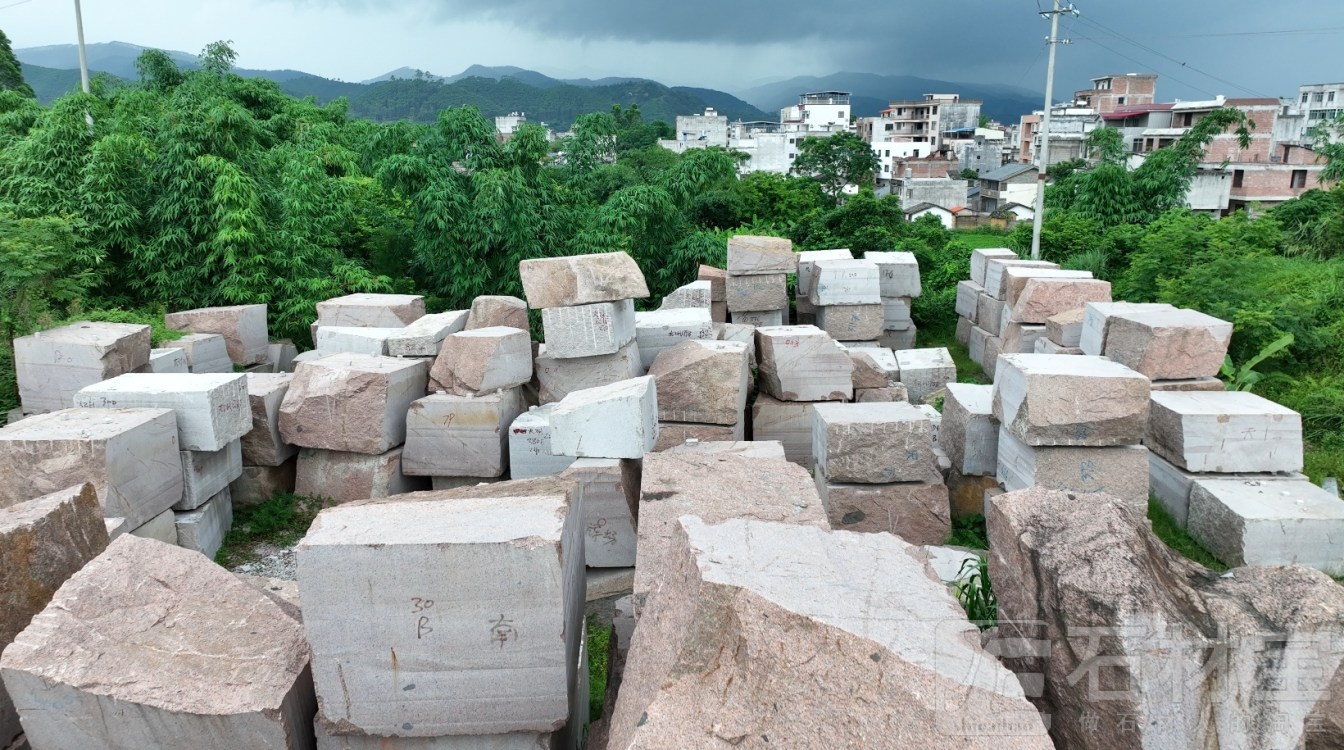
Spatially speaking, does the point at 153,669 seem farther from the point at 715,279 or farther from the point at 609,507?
the point at 715,279

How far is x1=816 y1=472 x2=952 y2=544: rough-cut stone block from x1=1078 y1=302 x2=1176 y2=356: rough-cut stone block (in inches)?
81.2

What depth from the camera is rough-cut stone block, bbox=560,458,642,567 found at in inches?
205

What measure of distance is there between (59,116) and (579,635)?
985 cm

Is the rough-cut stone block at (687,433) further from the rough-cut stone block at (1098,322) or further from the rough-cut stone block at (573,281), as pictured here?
the rough-cut stone block at (1098,322)

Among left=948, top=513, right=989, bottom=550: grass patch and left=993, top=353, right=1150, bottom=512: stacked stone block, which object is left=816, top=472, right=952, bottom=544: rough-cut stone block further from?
left=993, top=353, right=1150, bottom=512: stacked stone block

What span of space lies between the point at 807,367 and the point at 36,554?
529cm

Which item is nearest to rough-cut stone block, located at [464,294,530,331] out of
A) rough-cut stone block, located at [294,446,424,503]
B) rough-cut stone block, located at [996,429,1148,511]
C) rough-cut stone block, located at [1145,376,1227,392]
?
rough-cut stone block, located at [294,446,424,503]

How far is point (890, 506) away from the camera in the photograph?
579 cm

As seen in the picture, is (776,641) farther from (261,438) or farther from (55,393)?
(55,393)

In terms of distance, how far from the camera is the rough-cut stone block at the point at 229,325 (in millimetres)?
8297

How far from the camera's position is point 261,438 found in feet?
21.7

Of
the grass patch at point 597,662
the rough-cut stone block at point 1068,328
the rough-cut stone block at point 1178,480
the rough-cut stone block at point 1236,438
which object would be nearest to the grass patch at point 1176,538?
the rough-cut stone block at point 1178,480

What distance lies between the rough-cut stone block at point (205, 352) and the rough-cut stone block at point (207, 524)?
1760 mm

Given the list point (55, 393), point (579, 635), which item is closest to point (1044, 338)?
point (579, 635)
